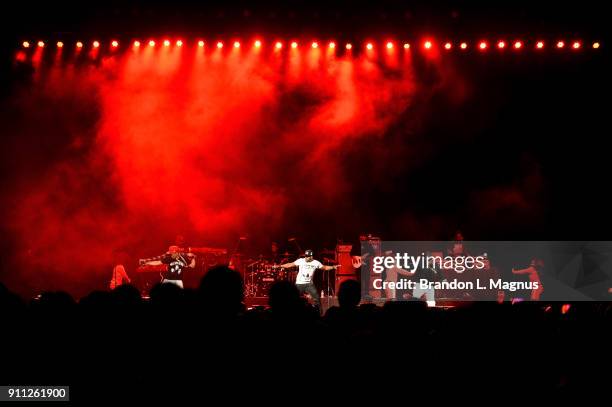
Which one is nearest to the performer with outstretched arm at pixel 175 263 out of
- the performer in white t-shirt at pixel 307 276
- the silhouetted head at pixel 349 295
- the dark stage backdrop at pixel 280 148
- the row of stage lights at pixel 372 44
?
the performer in white t-shirt at pixel 307 276

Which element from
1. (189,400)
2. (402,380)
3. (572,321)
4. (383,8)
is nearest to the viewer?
(189,400)

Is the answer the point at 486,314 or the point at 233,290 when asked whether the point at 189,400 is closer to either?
the point at 233,290

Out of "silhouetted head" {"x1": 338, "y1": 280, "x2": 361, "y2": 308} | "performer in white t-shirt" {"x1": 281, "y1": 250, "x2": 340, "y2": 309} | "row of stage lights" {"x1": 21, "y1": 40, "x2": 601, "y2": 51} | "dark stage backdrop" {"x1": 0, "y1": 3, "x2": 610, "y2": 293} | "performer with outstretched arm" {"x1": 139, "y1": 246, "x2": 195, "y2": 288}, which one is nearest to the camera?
"silhouetted head" {"x1": 338, "y1": 280, "x2": 361, "y2": 308}

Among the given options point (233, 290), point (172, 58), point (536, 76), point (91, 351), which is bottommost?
A: point (91, 351)

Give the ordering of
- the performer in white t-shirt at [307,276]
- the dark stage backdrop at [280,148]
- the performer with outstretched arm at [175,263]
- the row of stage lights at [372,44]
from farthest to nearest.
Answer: the dark stage backdrop at [280,148] < the row of stage lights at [372,44] < the performer with outstretched arm at [175,263] < the performer in white t-shirt at [307,276]

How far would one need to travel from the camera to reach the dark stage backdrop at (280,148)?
43.1 feet

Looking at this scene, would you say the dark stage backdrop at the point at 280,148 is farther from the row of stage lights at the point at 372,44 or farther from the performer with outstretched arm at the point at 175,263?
the performer with outstretched arm at the point at 175,263

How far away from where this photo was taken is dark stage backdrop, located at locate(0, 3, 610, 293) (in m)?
13.1

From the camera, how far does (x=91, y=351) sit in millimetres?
2699

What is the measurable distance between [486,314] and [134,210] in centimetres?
1236

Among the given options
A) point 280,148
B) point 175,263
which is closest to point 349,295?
point 175,263

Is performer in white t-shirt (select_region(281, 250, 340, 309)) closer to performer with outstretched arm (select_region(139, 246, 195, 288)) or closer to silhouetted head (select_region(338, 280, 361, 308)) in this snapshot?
performer with outstretched arm (select_region(139, 246, 195, 288))

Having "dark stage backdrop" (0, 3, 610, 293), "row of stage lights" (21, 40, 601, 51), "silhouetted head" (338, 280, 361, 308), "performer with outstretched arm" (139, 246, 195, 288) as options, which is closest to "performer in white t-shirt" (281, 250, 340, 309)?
"performer with outstretched arm" (139, 246, 195, 288)

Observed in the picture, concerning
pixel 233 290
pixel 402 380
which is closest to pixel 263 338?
pixel 233 290
